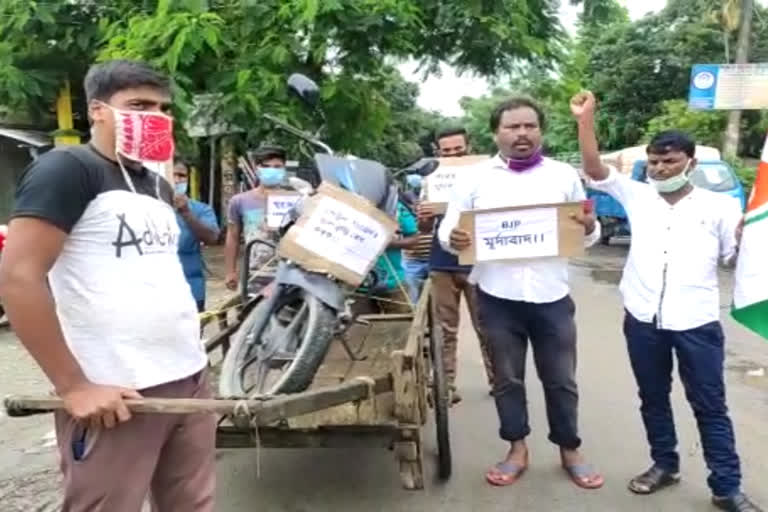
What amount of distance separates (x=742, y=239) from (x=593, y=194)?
1420 cm

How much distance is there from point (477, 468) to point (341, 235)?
155cm

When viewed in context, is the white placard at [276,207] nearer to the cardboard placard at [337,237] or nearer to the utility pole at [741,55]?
the cardboard placard at [337,237]

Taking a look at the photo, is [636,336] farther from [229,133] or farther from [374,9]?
[229,133]

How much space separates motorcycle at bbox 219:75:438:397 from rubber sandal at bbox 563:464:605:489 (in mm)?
1283

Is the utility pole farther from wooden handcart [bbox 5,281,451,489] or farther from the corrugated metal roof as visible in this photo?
wooden handcart [bbox 5,281,451,489]

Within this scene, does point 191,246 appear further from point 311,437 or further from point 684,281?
point 684,281

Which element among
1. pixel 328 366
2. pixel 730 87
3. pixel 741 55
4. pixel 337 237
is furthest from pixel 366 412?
pixel 741 55

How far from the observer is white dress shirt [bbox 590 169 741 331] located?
12.3 ft

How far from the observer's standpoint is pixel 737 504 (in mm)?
3707

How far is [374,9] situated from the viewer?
1123 centimetres

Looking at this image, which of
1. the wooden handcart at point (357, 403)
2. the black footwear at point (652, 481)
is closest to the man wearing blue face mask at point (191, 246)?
the wooden handcart at point (357, 403)

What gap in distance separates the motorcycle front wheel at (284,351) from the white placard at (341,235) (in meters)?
0.22

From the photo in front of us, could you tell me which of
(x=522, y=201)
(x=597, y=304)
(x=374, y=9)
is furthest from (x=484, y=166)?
(x=374, y=9)

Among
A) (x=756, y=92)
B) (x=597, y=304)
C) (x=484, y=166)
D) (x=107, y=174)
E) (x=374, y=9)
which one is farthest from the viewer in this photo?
(x=756, y=92)
